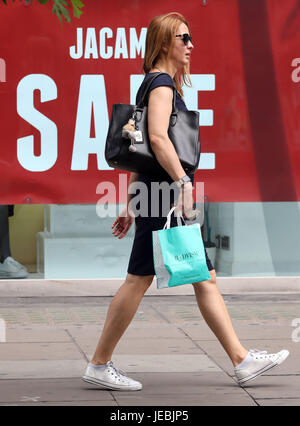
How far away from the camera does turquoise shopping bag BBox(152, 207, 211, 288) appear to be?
16.4ft

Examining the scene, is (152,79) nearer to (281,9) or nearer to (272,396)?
(272,396)

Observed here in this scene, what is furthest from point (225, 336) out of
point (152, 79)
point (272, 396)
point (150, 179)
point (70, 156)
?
point (70, 156)

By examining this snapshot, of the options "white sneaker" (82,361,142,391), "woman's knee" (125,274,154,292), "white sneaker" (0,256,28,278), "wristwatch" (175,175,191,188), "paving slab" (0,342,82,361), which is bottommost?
"white sneaker" (82,361,142,391)

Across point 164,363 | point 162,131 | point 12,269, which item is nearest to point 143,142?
point 162,131

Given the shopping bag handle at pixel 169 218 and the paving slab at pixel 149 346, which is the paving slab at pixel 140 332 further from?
the shopping bag handle at pixel 169 218

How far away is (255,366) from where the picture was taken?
17.2ft

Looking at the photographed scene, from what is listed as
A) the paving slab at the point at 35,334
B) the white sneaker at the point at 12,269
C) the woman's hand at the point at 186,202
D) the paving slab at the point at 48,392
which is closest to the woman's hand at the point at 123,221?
the woman's hand at the point at 186,202

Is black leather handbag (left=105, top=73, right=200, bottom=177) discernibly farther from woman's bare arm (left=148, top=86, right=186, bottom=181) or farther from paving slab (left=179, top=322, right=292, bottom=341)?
paving slab (left=179, top=322, right=292, bottom=341)

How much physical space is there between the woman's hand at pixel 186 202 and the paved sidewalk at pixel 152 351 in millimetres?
969

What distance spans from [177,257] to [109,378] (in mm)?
813

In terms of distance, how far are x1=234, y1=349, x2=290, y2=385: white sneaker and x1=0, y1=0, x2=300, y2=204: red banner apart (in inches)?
145

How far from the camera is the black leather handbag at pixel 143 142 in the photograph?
16.6 ft

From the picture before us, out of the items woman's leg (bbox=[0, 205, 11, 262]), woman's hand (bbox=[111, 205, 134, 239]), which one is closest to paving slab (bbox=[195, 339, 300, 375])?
woman's hand (bbox=[111, 205, 134, 239])

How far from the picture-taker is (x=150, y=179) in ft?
17.0
